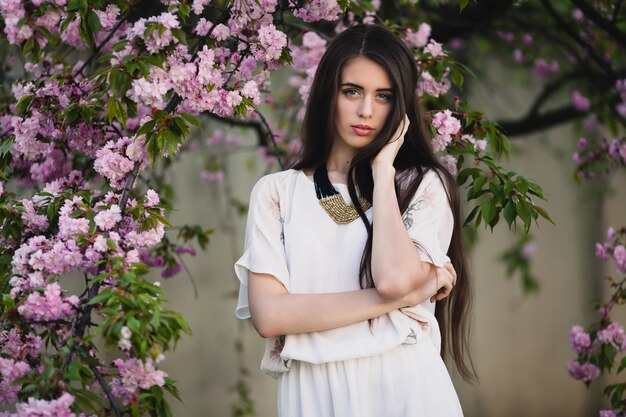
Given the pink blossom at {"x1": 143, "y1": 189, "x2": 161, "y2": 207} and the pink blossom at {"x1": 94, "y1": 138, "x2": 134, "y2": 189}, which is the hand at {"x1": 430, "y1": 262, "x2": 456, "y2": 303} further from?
the pink blossom at {"x1": 94, "y1": 138, "x2": 134, "y2": 189}

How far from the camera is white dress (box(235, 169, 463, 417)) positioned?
201cm

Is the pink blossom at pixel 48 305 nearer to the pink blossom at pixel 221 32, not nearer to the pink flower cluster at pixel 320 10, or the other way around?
the pink blossom at pixel 221 32

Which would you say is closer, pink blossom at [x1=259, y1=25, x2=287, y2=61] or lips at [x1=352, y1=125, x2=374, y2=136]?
lips at [x1=352, y1=125, x2=374, y2=136]

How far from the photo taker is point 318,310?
1.97 metres

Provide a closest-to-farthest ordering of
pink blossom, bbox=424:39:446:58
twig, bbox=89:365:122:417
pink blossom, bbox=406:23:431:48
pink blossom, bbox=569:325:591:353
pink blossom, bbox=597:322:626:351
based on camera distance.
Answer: twig, bbox=89:365:122:417 → pink blossom, bbox=424:39:446:58 → pink blossom, bbox=406:23:431:48 → pink blossom, bbox=597:322:626:351 → pink blossom, bbox=569:325:591:353

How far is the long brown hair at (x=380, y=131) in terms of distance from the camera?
85.0 inches

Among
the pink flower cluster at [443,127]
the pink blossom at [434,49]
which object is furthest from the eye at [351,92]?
the pink blossom at [434,49]

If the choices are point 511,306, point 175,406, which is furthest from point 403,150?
point 511,306

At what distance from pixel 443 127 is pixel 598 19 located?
3.47 feet

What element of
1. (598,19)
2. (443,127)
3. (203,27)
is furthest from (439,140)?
(598,19)

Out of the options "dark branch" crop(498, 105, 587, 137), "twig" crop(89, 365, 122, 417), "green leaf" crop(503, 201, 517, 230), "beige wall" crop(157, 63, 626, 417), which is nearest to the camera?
"twig" crop(89, 365, 122, 417)

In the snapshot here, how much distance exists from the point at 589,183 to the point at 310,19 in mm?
3152

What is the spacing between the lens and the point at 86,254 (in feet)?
6.48

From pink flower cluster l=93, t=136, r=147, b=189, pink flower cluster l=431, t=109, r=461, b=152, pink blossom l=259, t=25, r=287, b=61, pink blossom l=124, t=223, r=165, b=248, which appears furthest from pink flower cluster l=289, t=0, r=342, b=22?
pink blossom l=124, t=223, r=165, b=248
